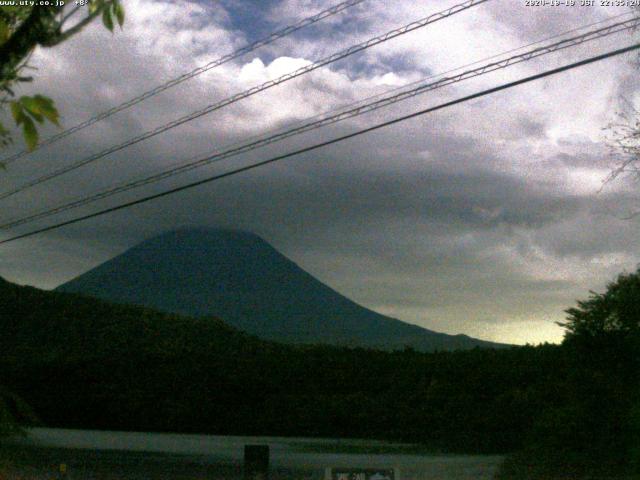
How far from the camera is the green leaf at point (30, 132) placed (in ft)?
12.2

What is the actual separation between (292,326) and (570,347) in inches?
5083

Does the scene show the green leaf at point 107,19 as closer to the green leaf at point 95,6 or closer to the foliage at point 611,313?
the green leaf at point 95,6

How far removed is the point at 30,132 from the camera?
3744 millimetres

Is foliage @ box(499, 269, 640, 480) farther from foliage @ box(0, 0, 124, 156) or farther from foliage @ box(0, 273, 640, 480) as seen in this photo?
foliage @ box(0, 0, 124, 156)

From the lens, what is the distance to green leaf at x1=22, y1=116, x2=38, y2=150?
371 cm

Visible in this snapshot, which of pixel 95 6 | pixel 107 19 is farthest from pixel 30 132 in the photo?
pixel 95 6

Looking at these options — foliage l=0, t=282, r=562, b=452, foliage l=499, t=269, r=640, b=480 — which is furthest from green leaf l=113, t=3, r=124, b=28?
foliage l=0, t=282, r=562, b=452

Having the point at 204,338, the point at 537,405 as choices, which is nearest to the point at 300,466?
the point at 537,405

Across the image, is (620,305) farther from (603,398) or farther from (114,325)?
(114,325)

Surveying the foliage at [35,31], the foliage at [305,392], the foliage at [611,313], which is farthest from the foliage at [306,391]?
the foliage at [35,31]

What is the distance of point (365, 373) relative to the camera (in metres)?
36.6

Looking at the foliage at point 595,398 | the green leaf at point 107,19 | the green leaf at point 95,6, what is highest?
the green leaf at point 95,6

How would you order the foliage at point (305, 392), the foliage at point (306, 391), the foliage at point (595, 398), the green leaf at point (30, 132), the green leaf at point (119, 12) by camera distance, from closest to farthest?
the green leaf at point (30, 132)
the green leaf at point (119, 12)
the foliage at point (595, 398)
the foliage at point (306, 391)
the foliage at point (305, 392)

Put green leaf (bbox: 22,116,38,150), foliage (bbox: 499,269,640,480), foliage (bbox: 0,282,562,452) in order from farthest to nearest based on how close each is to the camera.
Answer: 1. foliage (bbox: 0,282,562,452)
2. foliage (bbox: 499,269,640,480)
3. green leaf (bbox: 22,116,38,150)
